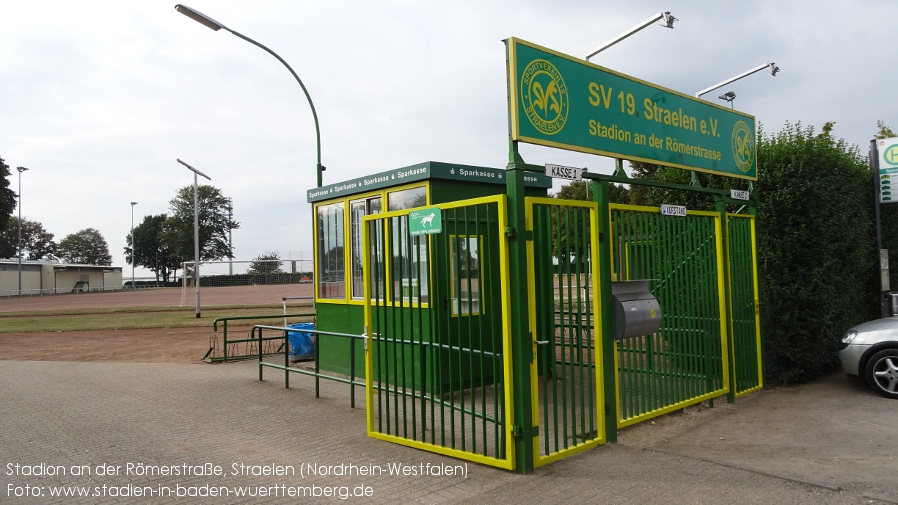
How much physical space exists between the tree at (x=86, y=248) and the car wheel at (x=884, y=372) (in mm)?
118000

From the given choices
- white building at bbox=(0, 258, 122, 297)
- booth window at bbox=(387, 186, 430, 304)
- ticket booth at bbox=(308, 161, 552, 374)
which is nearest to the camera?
booth window at bbox=(387, 186, 430, 304)

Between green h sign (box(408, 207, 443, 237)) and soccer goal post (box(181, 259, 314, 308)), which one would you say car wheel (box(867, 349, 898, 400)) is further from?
soccer goal post (box(181, 259, 314, 308))

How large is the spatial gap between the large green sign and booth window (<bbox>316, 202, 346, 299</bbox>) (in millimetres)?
4902

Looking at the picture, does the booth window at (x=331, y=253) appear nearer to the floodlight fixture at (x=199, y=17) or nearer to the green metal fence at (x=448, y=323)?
the green metal fence at (x=448, y=323)

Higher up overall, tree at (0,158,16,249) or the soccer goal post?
tree at (0,158,16,249)

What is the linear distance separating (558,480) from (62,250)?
118 m

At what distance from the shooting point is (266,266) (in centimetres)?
2467

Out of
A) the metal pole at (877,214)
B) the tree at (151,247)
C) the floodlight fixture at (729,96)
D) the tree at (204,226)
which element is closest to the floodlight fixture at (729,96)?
the floodlight fixture at (729,96)

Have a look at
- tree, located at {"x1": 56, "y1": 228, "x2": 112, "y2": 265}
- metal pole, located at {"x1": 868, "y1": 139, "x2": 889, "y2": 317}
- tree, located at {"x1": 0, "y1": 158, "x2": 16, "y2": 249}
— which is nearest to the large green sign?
metal pole, located at {"x1": 868, "y1": 139, "x2": 889, "y2": 317}

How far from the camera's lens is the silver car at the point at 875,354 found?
24.6 feet

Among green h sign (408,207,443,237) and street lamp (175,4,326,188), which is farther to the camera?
street lamp (175,4,326,188)

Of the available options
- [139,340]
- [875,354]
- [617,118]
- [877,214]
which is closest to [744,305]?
[875,354]

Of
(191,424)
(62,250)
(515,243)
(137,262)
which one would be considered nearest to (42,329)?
(191,424)

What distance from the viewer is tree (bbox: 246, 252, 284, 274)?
23516 millimetres
